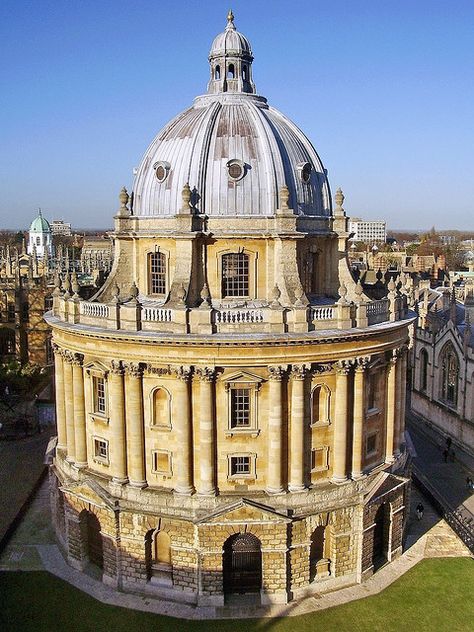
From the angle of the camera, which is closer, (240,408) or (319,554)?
(240,408)

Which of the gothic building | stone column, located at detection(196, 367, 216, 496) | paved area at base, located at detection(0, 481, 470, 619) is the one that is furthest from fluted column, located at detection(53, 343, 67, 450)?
the gothic building

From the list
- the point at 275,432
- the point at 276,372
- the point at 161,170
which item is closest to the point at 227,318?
the point at 276,372

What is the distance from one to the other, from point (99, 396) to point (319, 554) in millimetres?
14545

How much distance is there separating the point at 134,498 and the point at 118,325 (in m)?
9.01

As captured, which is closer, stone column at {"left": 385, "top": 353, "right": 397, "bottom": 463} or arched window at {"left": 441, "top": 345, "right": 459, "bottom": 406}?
stone column at {"left": 385, "top": 353, "right": 397, "bottom": 463}

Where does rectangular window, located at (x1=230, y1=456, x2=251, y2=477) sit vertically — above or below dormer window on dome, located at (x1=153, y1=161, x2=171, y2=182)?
below

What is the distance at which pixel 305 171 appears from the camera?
36.6m

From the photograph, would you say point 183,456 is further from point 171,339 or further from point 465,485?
point 465,485

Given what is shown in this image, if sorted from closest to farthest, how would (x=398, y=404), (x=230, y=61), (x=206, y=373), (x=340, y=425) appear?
(x=206, y=373)
(x=340, y=425)
(x=398, y=404)
(x=230, y=61)

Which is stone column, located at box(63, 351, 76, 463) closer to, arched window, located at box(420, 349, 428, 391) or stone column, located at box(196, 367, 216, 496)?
stone column, located at box(196, 367, 216, 496)

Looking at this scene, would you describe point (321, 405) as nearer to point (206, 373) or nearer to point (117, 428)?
point (206, 373)

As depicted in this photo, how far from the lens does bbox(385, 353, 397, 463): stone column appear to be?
36.4 metres

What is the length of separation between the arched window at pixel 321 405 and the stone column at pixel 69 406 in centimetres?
1329

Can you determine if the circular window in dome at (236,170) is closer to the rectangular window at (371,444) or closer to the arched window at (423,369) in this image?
the rectangular window at (371,444)
